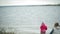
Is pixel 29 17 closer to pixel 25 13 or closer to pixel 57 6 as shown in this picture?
pixel 25 13

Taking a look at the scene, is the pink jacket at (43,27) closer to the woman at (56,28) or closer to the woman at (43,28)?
the woman at (43,28)

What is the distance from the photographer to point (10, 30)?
1110 mm

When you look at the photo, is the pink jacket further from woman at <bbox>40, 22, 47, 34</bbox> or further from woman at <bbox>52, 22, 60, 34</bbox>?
woman at <bbox>52, 22, 60, 34</bbox>

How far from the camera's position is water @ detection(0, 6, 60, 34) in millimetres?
1063

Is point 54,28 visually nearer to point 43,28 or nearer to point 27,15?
point 43,28

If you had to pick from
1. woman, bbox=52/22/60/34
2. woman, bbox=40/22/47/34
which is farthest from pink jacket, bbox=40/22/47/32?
woman, bbox=52/22/60/34

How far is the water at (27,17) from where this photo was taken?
3.49 feet

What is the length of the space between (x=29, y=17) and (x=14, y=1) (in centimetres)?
25

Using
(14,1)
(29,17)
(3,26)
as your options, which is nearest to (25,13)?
(29,17)

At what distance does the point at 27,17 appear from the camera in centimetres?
110

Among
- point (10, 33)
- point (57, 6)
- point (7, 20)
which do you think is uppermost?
point (57, 6)

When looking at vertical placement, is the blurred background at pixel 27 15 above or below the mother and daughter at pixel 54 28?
above

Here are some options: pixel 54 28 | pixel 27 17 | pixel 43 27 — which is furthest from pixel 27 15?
pixel 54 28

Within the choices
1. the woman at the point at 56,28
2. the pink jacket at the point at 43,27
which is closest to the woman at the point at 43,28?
the pink jacket at the point at 43,27
